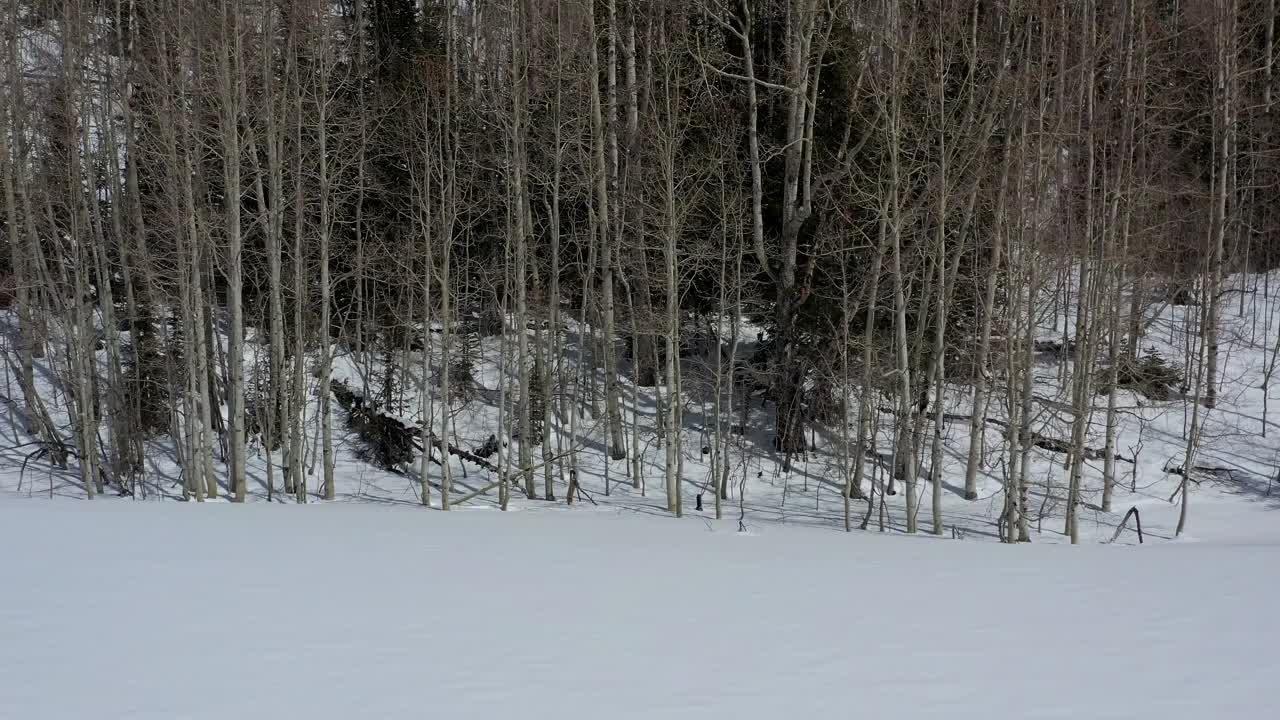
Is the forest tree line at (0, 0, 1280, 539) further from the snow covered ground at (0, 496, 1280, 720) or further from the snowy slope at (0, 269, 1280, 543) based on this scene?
the snow covered ground at (0, 496, 1280, 720)

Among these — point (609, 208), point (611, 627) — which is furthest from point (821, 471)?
point (611, 627)

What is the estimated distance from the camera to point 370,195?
21156 mm

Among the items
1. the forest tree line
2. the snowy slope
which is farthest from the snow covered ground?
the snowy slope

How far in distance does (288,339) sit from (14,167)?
588 centimetres

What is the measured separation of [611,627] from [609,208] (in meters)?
13.9

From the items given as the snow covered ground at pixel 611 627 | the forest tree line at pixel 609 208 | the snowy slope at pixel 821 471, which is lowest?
the snowy slope at pixel 821 471

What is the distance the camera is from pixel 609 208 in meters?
19.6

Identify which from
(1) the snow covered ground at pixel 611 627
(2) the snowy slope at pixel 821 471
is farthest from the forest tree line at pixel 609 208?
(1) the snow covered ground at pixel 611 627

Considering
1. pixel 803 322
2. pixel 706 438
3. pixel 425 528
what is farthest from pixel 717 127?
pixel 425 528

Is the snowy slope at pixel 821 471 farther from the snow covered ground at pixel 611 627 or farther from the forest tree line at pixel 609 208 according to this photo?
the snow covered ground at pixel 611 627

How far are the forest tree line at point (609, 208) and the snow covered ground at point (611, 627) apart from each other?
19.3 feet

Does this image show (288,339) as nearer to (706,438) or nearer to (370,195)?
(370,195)

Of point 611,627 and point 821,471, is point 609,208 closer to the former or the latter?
point 821,471

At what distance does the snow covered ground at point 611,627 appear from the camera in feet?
17.2
